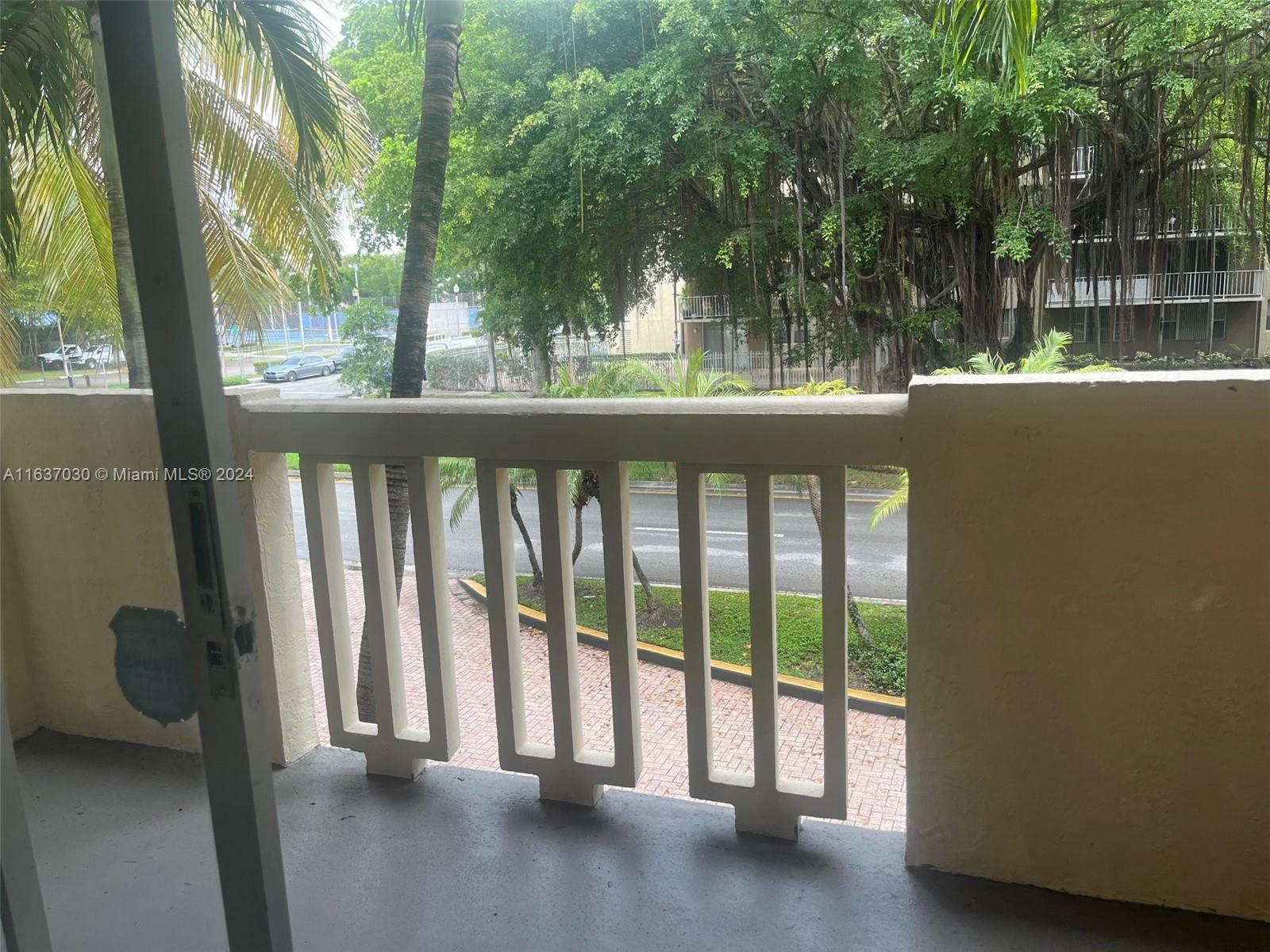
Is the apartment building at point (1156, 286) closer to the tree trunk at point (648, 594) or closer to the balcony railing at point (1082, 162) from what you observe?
the balcony railing at point (1082, 162)

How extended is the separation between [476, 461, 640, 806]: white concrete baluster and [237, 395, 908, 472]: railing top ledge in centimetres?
6

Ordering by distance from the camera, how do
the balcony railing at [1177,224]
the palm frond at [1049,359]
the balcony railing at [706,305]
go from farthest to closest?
the balcony railing at [706,305] < the balcony railing at [1177,224] < the palm frond at [1049,359]

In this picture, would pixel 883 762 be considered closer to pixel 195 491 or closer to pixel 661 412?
pixel 661 412

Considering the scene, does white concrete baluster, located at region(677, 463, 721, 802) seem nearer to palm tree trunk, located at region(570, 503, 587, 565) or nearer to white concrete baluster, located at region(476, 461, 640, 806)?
white concrete baluster, located at region(476, 461, 640, 806)

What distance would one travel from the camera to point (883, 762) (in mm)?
5250

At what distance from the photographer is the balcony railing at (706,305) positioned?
812 cm

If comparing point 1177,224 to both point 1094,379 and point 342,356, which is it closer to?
point 342,356

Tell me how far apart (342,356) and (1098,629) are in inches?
131

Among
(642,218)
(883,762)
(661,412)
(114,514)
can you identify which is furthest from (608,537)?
(642,218)

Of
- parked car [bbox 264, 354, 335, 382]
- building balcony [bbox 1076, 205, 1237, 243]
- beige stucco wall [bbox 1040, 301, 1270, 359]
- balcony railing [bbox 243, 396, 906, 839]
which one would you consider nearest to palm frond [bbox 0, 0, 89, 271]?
parked car [bbox 264, 354, 335, 382]

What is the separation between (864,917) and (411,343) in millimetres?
3753

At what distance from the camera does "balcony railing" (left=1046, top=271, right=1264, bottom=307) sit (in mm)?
6328

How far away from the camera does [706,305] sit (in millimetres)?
8188

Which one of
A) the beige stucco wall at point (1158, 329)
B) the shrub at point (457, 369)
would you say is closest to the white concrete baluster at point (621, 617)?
the shrub at point (457, 369)
